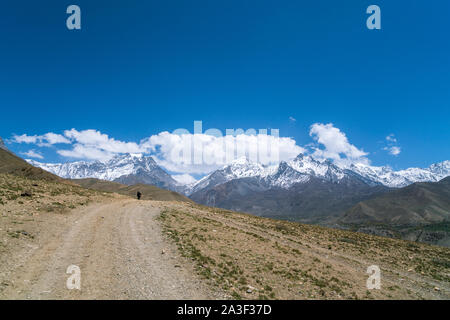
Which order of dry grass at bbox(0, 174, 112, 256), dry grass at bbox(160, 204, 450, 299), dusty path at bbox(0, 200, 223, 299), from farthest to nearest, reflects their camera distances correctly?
dry grass at bbox(0, 174, 112, 256) → dry grass at bbox(160, 204, 450, 299) → dusty path at bbox(0, 200, 223, 299)

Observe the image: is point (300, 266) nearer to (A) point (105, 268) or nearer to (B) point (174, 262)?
(B) point (174, 262)

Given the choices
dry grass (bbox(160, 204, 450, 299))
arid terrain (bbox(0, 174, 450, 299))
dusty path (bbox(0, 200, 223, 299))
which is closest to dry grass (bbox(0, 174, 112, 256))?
arid terrain (bbox(0, 174, 450, 299))

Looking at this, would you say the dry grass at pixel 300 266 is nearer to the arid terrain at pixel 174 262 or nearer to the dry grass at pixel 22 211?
the arid terrain at pixel 174 262

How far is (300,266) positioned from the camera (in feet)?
64.6

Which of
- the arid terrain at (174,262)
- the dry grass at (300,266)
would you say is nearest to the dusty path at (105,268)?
the arid terrain at (174,262)

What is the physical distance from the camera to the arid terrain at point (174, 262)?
12828 mm

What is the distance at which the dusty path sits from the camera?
11.8 m

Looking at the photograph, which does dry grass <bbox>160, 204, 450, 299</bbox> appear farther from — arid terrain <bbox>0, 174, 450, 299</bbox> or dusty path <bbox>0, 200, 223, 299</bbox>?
dusty path <bbox>0, 200, 223, 299</bbox>

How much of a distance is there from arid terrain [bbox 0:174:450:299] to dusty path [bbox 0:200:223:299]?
0.05 metres

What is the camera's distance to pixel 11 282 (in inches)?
475
